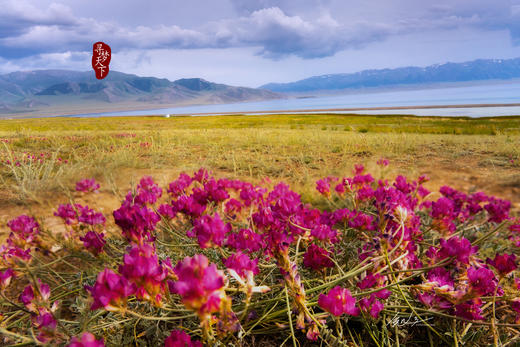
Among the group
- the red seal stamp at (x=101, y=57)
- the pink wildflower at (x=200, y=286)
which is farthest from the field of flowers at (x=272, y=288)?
the red seal stamp at (x=101, y=57)

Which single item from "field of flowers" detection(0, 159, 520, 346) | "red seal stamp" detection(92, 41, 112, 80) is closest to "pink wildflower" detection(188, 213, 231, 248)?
"field of flowers" detection(0, 159, 520, 346)

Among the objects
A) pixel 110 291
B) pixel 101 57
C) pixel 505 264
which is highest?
pixel 101 57

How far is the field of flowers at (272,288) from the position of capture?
2.99ft

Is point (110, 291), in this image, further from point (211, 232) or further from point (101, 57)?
point (101, 57)

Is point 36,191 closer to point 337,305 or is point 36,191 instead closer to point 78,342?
point 78,342

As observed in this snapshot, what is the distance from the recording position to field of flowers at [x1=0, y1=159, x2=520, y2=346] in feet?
2.99

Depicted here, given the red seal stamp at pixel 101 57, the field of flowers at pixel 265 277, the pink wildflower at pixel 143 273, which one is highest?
the red seal stamp at pixel 101 57

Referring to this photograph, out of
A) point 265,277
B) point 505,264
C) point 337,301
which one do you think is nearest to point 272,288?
point 265,277

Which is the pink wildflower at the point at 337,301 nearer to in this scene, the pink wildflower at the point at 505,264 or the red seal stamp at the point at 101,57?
the pink wildflower at the point at 505,264

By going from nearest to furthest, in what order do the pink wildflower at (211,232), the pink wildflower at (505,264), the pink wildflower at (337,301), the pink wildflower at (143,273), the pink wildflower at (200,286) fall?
the pink wildflower at (200,286)
the pink wildflower at (143,273)
the pink wildflower at (337,301)
the pink wildflower at (211,232)
the pink wildflower at (505,264)

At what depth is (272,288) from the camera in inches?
56.1

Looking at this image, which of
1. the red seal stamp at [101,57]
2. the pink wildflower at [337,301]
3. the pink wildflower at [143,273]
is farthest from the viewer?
the red seal stamp at [101,57]

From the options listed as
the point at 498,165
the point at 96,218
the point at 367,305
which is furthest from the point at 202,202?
the point at 498,165

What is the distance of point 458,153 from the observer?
664cm
